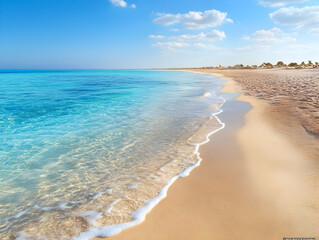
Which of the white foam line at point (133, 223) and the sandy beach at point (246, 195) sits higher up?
the sandy beach at point (246, 195)

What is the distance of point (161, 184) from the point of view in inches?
154

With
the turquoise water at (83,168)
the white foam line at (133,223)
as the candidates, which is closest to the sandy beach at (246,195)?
the white foam line at (133,223)

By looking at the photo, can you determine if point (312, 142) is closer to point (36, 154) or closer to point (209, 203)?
point (209, 203)

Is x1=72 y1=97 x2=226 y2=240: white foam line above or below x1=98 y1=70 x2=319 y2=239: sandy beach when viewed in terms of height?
below

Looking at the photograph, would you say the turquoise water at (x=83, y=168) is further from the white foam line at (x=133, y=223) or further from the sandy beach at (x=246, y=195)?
the sandy beach at (x=246, y=195)

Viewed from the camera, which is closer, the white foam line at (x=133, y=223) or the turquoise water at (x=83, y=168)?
the white foam line at (x=133, y=223)

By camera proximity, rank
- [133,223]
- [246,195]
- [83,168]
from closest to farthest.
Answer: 1. [133,223]
2. [246,195]
3. [83,168]

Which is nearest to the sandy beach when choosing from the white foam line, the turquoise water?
the white foam line

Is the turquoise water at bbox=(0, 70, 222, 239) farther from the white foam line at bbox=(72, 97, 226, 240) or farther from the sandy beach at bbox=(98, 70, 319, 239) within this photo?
the sandy beach at bbox=(98, 70, 319, 239)

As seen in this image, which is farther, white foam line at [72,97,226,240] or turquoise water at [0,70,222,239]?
turquoise water at [0,70,222,239]

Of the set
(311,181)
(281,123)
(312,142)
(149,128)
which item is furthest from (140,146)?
(281,123)

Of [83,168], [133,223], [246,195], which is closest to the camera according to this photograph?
[133,223]

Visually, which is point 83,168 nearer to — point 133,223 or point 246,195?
point 133,223

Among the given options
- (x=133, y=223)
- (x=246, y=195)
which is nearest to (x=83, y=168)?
(x=133, y=223)
